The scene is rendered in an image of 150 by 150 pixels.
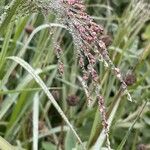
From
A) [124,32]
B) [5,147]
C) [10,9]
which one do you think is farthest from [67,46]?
[10,9]

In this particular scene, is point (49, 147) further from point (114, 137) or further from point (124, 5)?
point (124, 5)

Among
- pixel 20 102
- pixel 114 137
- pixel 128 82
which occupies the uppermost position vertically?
pixel 128 82

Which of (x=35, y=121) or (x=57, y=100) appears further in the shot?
(x=57, y=100)

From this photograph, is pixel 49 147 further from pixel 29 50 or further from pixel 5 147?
pixel 29 50

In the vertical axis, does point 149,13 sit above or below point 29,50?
above

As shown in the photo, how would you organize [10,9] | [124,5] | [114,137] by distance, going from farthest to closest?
[124,5] < [114,137] < [10,9]

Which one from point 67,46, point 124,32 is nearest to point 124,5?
point 67,46

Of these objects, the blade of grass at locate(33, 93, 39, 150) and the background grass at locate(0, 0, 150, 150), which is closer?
the blade of grass at locate(33, 93, 39, 150)

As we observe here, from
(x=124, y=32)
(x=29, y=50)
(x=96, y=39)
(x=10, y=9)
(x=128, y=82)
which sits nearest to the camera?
(x=96, y=39)

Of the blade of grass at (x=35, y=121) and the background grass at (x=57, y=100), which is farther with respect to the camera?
the background grass at (x=57, y=100)

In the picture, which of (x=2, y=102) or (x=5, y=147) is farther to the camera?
(x=2, y=102)
